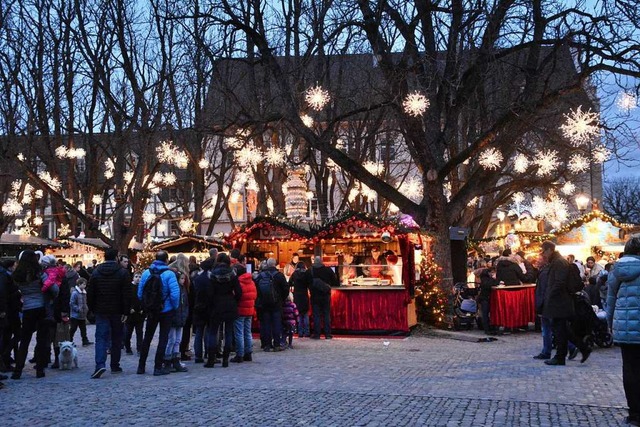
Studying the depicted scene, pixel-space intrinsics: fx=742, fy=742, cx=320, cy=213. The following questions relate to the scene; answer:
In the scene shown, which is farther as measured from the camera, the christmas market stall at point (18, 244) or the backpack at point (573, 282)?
the christmas market stall at point (18, 244)

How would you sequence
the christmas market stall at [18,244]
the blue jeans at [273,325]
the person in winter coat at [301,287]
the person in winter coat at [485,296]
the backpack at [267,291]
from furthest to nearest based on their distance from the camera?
the christmas market stall at [18,244]
the person in winter coat at [485,296]
the person in winter coat at [301,287]
the blue jeans at [273,325]
the backpack at [267,291]

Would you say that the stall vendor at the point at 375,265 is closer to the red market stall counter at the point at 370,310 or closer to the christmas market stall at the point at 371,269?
the christmas market stall at the point at 371,269

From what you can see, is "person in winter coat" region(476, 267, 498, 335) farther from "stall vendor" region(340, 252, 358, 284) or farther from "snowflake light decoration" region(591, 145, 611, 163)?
"snowflake light decoration" region(591, 145, 611, 163)

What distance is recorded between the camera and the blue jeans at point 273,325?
46.3 ft

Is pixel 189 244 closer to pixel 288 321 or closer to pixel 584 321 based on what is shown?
pixel 288 321

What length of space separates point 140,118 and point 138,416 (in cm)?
1858

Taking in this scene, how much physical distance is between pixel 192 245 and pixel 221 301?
13200 millimetres

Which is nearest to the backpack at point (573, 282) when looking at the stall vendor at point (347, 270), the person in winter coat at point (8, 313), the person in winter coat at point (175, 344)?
the person in winter coat at point (175, 344)

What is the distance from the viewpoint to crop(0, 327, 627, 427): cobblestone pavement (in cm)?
740

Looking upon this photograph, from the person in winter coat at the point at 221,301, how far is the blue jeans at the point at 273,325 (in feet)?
7.67

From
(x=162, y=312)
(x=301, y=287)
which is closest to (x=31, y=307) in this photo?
(x=162, y=312)

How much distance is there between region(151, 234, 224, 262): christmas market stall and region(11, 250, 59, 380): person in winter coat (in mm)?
12762

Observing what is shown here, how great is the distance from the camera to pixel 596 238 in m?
25.9

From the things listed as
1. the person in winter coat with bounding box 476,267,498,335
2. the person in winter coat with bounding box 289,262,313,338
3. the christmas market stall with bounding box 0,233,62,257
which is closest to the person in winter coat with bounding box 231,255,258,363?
the person in winter coat with bounding box 289,262,313,338
